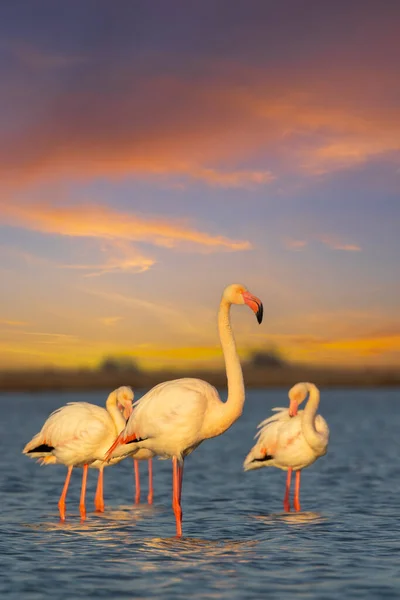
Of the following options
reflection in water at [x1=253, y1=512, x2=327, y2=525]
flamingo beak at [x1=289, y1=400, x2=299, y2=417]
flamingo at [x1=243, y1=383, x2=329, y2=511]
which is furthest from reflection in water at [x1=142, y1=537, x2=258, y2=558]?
flamingo beak at [x1=289, y1=400, x2=299, y2=417]

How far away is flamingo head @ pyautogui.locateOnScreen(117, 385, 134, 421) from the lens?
17203 millimetres

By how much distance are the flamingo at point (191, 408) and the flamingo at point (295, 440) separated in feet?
12.4

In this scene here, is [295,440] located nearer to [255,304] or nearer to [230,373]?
[230,373]

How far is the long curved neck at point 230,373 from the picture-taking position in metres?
13.1

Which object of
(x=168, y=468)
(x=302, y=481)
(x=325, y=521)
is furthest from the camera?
(x=168, y=468)

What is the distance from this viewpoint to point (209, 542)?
43.4ft

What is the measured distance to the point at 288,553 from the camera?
12.2 metres

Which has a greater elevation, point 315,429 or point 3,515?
point 315,429

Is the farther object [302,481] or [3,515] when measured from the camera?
[302,481]

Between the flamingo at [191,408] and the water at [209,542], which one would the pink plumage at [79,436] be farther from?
the flamingo at [191,408]

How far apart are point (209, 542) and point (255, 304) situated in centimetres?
322

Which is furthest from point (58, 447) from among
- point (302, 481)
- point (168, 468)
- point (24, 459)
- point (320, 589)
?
point (24, 459)

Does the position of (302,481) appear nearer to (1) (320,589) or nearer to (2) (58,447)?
(2) (58,447)

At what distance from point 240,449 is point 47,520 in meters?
24.4
